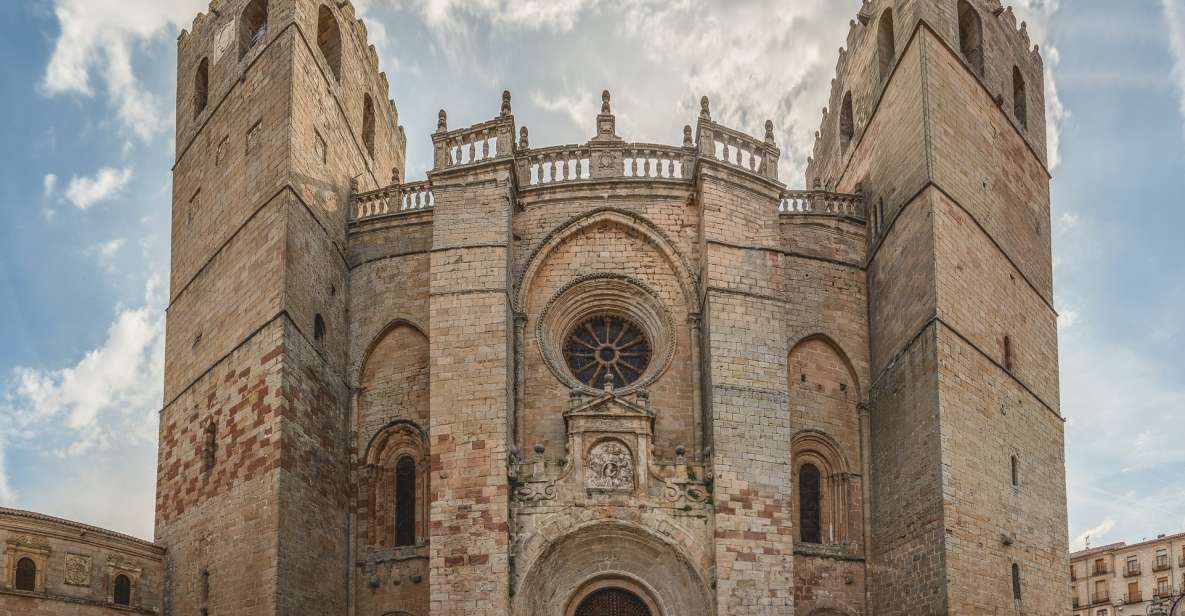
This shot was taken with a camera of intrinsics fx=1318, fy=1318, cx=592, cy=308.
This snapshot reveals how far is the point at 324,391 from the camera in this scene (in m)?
21.4

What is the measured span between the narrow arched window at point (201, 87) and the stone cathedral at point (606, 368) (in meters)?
0.79

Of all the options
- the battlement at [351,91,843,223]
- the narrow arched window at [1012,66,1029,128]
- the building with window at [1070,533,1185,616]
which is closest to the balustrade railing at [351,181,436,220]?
the battlement at [351,91,843,223]

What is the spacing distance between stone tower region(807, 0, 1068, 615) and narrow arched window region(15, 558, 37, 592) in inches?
499

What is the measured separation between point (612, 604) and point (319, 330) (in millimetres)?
6542

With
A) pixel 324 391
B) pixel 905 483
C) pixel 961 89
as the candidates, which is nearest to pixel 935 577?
pixel 905 483

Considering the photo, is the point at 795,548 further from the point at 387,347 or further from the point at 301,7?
the point at 301,7

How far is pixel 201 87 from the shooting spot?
25422 mm

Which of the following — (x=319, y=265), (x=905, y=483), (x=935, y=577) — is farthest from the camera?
(x=319, y=265)

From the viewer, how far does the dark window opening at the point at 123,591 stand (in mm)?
20203

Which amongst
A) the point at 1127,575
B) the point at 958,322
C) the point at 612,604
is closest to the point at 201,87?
the point at 612,604

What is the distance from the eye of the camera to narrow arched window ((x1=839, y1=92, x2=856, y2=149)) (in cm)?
2686

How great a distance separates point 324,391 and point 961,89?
38.8 ft

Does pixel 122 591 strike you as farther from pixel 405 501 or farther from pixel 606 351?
pixel 606 351

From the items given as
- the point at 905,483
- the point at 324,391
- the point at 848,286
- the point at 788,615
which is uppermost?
the point at 848,286
